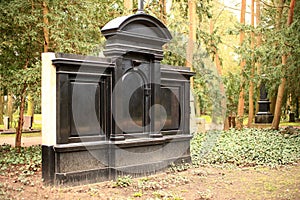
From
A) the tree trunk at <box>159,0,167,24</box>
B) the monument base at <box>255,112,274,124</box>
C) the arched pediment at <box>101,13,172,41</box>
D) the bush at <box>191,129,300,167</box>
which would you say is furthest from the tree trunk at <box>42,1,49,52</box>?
the monument base at <box>255,112,274,124</box>

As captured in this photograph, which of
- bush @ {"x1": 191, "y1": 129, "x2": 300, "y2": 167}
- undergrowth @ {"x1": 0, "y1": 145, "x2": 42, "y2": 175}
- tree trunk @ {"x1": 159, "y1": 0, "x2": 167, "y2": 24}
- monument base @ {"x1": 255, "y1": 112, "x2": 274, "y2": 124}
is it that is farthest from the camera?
monument base @ {"x1": 255, "y1": 112, "x2": 274, "y2": 124}

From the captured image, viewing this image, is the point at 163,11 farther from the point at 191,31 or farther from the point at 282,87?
the point at 282,87

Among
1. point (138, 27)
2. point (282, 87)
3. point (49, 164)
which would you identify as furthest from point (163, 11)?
point (49, 164)

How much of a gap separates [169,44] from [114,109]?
954cm

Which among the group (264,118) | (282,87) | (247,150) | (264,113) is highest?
(282,87)

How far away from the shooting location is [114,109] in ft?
25.0

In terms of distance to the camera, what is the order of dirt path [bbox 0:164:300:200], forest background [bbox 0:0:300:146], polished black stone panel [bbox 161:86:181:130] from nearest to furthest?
dirt path [bbox 0:164:300:200]
polished black stone panel [bbox 161:86:181:130]
forest background [bbox 0:0:300:146]

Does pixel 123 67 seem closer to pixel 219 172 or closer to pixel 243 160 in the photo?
pixel 219 172

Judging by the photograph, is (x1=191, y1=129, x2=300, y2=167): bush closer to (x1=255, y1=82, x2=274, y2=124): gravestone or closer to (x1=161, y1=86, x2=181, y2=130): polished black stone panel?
(x1=161, y1=86, x2=181, y2=130): polished black stone panel

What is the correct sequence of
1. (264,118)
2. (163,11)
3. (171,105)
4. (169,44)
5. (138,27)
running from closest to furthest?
(138,27), (171,105), (163,11), (169,44), (264,118)

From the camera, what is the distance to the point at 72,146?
699 cm

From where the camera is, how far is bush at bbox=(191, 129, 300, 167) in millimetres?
9852

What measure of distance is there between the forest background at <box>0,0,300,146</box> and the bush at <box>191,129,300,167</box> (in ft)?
10.2

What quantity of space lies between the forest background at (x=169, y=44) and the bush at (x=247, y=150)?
123 inches
